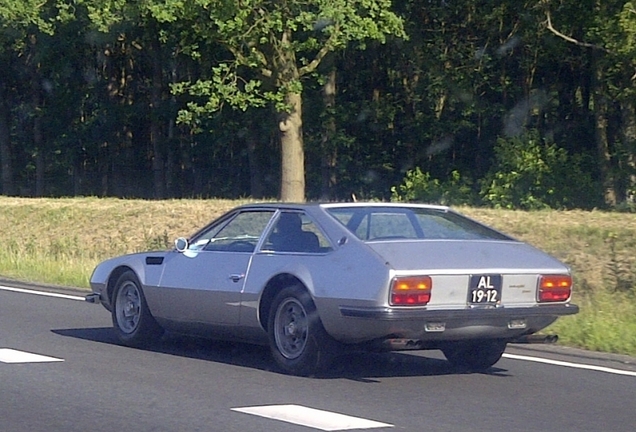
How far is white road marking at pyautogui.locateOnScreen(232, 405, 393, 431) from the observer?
792cm

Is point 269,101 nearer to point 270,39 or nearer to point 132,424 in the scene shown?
point 270,39

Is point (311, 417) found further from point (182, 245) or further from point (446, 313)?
point (182, 245)

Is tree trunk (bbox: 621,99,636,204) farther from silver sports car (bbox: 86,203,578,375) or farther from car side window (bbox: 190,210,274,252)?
silver sports car (bbox: 86,203,578,375)

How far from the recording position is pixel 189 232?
2612 cm

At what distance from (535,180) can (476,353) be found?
991 inches

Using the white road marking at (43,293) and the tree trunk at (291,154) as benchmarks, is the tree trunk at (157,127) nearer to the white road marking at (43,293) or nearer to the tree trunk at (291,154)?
the tree trunk at (291,154)

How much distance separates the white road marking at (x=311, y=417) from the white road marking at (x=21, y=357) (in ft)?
9.48

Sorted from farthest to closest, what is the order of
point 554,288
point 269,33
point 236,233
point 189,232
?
point 269,33
point 189,232
point 236,233
point 554,288

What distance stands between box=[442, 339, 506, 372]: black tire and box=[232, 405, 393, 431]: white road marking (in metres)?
2.27

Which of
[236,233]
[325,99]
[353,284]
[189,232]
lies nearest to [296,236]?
[236,233]

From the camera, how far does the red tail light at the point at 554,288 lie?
9.71 metres

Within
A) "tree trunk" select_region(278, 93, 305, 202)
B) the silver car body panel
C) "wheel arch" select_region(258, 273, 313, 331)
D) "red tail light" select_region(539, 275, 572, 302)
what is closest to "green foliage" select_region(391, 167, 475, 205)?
"tree trunk" select_region(278, 93, 305, 202)

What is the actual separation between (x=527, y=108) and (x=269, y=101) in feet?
47.4

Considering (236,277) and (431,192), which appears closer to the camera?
(236,277)
